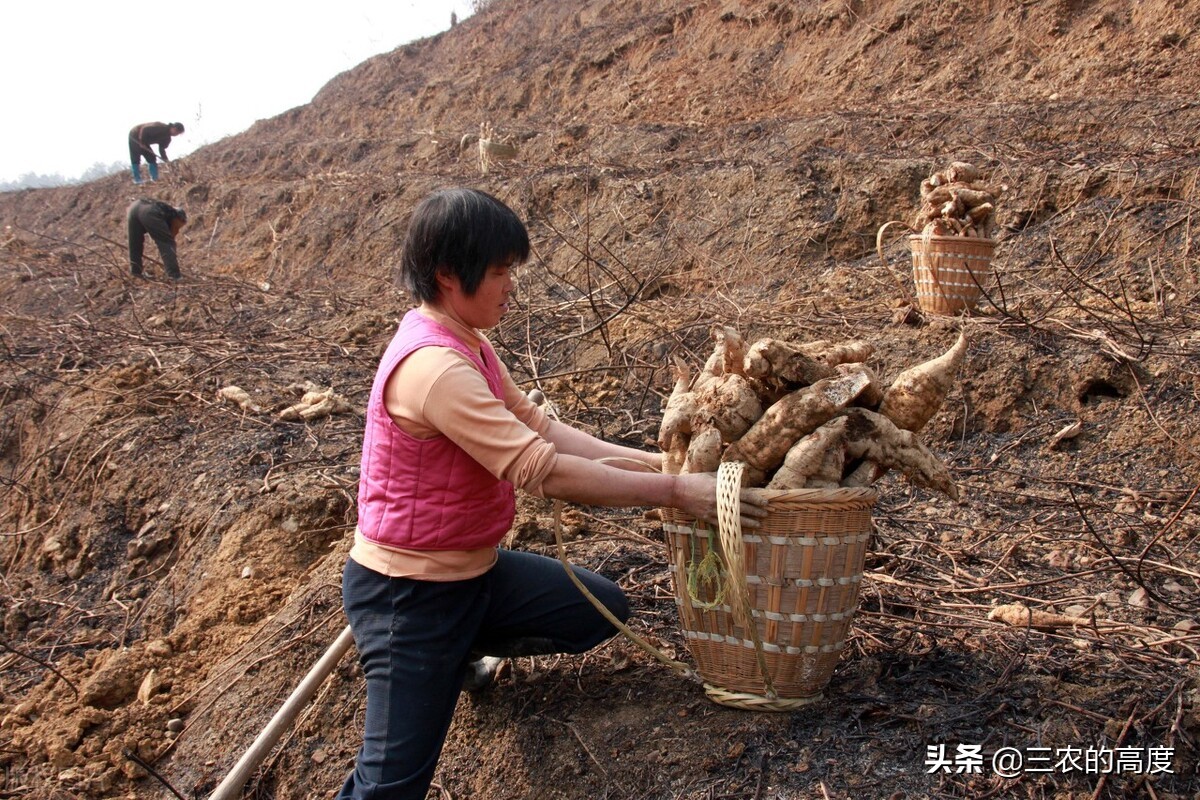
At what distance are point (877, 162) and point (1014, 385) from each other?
3.65 m

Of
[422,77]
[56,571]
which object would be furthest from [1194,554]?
[422,77]

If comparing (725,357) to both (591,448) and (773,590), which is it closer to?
(591,448)

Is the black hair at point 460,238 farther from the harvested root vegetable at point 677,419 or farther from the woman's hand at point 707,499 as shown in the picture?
the woman's hand at point 707,499

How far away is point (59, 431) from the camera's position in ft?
17.2

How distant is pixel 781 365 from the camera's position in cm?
203

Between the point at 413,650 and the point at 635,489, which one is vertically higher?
the point at 635,489

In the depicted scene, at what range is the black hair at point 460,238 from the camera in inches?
76.1

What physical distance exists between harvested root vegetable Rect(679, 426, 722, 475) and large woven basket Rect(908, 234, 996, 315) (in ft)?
10.1

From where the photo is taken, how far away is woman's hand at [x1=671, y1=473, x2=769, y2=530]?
1865 millimetres

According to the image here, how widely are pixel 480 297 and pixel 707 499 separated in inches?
26.7

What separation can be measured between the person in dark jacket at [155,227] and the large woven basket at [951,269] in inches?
306

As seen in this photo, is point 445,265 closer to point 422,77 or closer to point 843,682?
point 843,682

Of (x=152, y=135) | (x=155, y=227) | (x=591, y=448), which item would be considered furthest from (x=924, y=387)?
(x=152, y=135)

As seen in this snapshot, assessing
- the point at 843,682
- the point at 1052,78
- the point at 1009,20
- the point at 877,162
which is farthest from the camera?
the point at 1009,20
